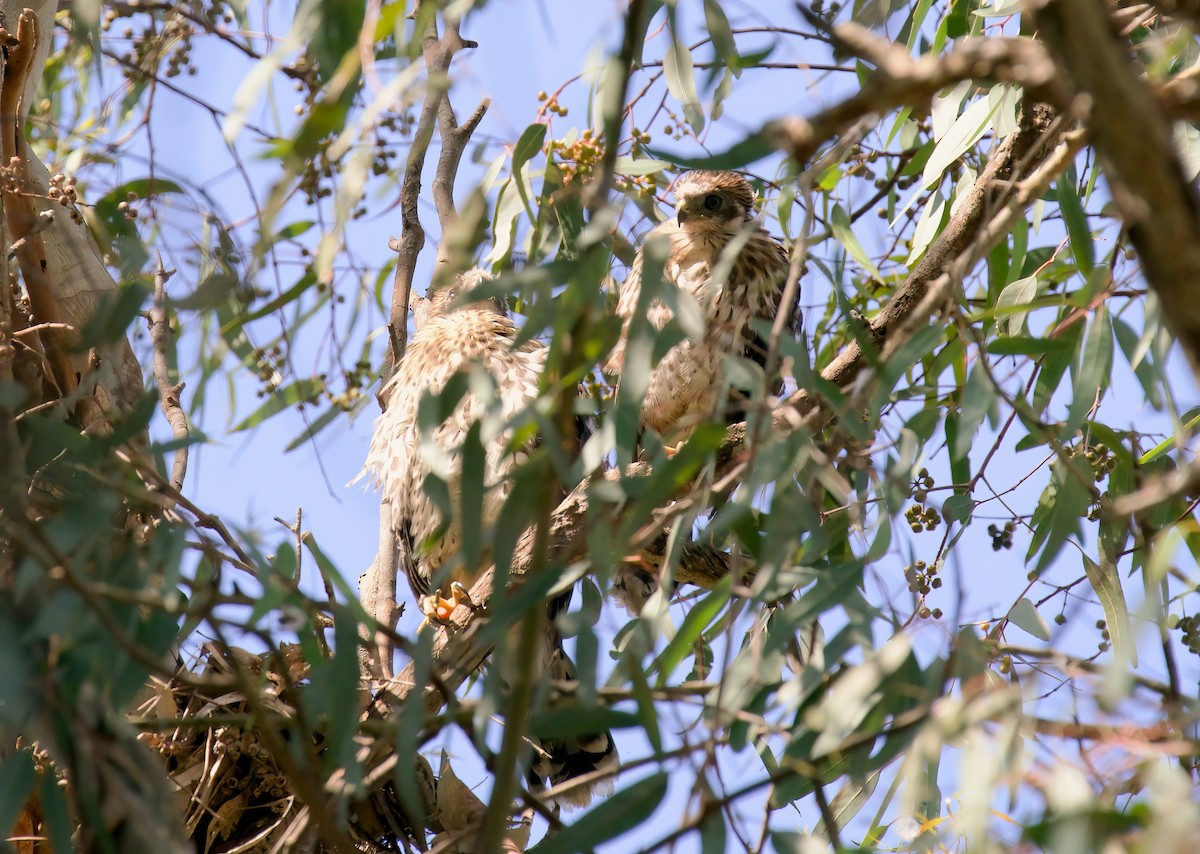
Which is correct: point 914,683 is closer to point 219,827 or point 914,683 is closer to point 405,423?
point 219,827

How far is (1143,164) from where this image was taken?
1.07 m

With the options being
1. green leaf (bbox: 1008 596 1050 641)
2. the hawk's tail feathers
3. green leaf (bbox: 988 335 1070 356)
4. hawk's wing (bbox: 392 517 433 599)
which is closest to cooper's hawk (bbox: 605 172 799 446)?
hawk's wing (bbox: 392 517 433 599)

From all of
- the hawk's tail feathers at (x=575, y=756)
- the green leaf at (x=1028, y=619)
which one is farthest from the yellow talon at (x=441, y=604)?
the green leaf at (x=1028, y=619)

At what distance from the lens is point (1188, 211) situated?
42.2 inches

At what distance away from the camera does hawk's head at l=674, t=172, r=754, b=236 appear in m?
4.17

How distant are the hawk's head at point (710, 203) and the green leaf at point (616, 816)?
2.74 m

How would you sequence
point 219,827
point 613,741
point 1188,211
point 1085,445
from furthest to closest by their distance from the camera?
point 613,741
point 219,827
point 1085,445
point 1188,211

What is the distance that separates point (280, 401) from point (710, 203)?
1.55 meters

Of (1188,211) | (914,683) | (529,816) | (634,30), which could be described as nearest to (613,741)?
(529,816)

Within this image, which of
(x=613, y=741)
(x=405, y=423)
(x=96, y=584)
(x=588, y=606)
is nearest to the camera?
(x=96, y=584)

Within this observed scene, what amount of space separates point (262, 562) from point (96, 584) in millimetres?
209

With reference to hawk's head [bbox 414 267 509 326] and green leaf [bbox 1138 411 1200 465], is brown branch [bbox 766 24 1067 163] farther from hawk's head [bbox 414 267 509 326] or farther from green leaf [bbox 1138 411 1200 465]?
hawk's head [bbox 414 267 509 326]

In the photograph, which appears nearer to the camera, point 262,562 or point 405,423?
point 262,562

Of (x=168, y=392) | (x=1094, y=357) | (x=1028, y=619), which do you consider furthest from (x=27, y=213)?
(x=1028, y=619)
